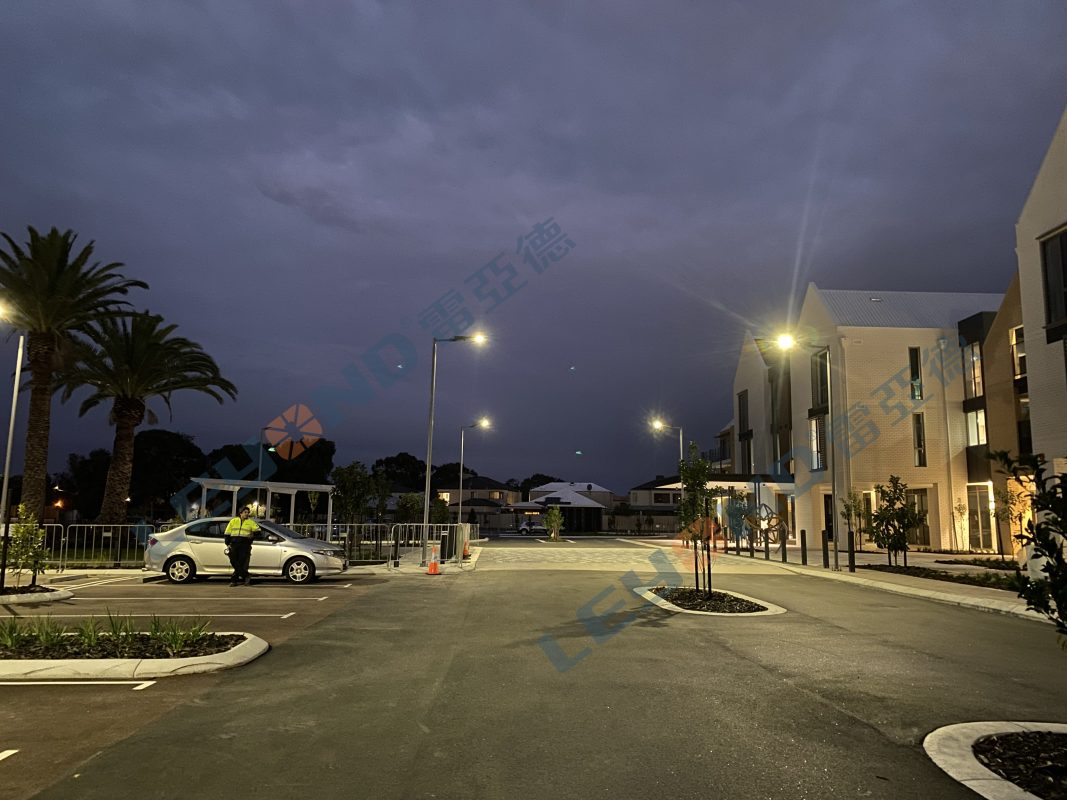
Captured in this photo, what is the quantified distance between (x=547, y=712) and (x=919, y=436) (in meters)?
33.4

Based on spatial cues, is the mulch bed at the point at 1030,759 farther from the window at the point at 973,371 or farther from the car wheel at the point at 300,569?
the window at the point at 973,371

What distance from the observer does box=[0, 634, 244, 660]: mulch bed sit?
811 cm

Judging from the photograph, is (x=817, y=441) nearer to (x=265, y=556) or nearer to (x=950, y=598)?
(x=950, y=598)

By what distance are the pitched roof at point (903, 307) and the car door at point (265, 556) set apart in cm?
2949

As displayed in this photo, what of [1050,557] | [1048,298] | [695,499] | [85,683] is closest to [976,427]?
[1048,298]

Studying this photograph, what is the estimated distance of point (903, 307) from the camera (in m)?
37.2

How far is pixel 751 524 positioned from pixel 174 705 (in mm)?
30310

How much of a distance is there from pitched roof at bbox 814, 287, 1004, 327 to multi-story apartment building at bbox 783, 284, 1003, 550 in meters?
0.05

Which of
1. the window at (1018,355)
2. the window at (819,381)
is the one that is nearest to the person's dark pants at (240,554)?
the window at (1018,355)

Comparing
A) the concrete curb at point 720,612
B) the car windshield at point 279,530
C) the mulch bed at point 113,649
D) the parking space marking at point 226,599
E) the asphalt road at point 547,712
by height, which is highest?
the car windshield at point 279,530

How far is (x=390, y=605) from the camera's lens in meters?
13.2

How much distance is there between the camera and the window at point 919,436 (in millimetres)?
33750

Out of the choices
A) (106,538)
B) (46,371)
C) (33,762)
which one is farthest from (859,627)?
(46,371)

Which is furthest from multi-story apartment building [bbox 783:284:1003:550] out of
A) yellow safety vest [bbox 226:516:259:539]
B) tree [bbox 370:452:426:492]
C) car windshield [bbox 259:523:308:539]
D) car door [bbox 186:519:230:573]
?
tree [bbox 370:452:426:492]
